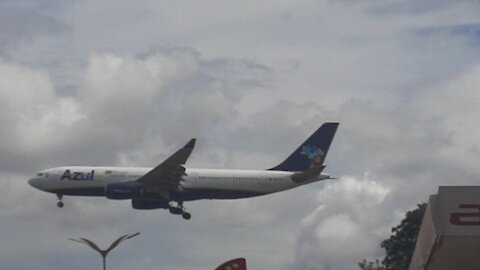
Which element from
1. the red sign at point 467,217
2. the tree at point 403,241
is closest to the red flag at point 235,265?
the red sign at point 467,217

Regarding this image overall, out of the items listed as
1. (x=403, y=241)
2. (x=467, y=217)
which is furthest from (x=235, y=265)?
(x=403, y=241)

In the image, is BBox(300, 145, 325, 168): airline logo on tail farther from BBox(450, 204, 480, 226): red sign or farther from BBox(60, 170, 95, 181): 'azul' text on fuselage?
BBox(450, 204, 480, 226): red sign

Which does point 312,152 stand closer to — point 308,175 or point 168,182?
point 308,175

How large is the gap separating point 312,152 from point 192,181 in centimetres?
1232

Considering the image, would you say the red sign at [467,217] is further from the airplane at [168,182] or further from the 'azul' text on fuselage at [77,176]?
the 'azul' text on fuselage at [77,176]

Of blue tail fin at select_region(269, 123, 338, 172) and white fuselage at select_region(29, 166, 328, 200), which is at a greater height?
blue tail fin at select_region(269, 123, 338, 172)

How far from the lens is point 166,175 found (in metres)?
93.8

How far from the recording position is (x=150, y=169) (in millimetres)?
96688

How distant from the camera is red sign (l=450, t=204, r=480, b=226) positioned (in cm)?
3212

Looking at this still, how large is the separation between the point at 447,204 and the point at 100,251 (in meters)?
25.4

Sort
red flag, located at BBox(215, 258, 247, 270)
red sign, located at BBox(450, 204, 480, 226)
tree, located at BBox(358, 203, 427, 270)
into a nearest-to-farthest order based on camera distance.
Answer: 1. red flag, located at BBox(215, 258, 247, 270)
2. red sign, located at BBox(450, 204, 480, 226)
3. tree, located at BBox(358, 203, 427, 270)

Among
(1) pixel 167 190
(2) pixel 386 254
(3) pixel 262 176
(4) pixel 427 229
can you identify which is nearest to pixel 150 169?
(1) pixel 167 190

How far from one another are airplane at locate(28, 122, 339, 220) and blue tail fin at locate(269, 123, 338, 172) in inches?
105

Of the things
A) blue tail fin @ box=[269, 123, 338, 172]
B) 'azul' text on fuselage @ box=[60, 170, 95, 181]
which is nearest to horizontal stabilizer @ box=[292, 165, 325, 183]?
blue tail fin @ box=[269, 123, 338, 172]
